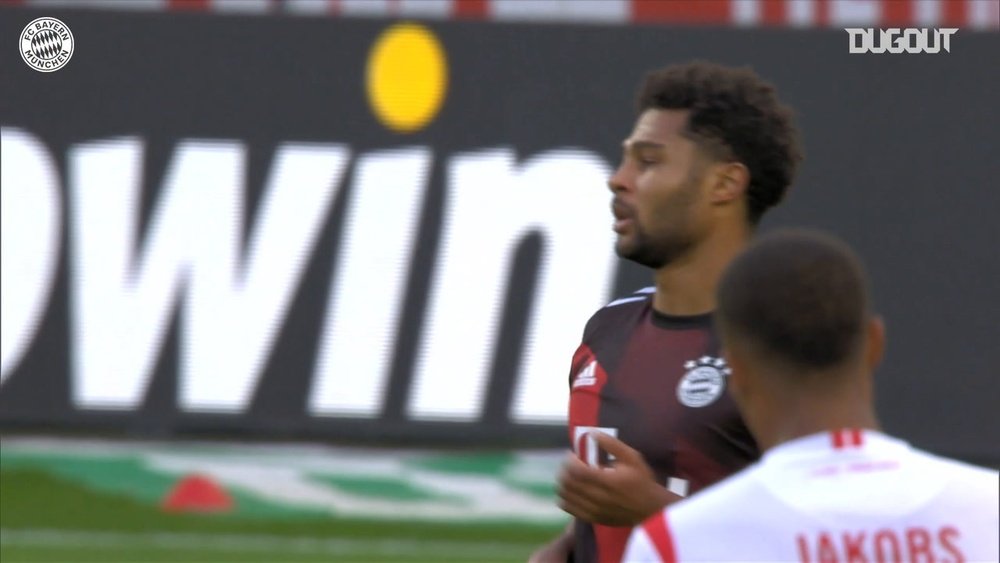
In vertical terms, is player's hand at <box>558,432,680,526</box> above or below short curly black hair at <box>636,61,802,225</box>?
below

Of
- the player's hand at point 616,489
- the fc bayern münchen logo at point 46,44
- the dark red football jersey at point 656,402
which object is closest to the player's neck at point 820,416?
the player's hand at point 616,489

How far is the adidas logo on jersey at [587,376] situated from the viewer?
11.5 feet

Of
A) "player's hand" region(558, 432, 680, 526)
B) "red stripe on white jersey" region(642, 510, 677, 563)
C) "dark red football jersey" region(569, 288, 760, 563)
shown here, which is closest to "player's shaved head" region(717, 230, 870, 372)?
"red stripe on white jersey" region(642, 510, 677, 563)

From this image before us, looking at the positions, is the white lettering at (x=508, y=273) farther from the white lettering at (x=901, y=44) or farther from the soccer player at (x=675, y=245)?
the soccer player at (x=675, y=245)

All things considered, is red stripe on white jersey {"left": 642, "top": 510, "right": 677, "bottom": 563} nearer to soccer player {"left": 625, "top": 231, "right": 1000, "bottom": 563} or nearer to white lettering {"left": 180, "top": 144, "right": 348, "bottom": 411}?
soccer player {"left": 625, "top": 231, "right": 1000, "bottom": 563}

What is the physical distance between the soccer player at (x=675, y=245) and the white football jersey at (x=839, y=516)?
109 cm

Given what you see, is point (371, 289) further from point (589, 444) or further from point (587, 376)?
point (589, 444)

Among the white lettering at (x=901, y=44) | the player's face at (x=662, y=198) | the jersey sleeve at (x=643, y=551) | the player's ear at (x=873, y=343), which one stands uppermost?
the white lettering at (x=901, y=44)

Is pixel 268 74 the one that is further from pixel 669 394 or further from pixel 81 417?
pixel 669 394

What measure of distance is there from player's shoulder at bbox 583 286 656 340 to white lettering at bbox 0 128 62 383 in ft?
18.8

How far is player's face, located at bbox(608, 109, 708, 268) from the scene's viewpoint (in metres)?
3.44

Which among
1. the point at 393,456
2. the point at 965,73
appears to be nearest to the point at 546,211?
the point at 393,456

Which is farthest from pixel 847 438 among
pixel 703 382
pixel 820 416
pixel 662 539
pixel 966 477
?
pixel 703 382

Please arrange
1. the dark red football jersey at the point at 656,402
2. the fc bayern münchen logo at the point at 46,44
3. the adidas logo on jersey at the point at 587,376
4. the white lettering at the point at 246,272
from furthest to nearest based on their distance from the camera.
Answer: the fc bayern münchen logo at the point at 46,44 → the white lettering at the point at 246,272 → the adidas logo on jersey at the point at 587,376 → the dark red football jersey at the point at 656,402
